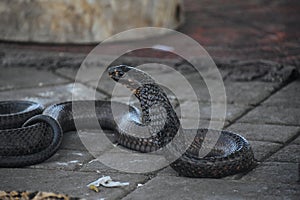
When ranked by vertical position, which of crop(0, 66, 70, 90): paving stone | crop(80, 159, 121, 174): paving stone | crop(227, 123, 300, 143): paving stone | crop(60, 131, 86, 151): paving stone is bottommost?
crop(0, 66, 70, 90): paving stone

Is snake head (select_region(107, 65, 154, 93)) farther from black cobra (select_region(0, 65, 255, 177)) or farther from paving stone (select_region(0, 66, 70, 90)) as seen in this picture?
paving stone (select_region(0, 66, 70, 90))

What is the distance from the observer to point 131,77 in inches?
158

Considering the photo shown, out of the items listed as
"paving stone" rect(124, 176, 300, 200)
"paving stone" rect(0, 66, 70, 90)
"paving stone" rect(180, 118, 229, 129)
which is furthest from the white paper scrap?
"paving stone" rect(0, 66, 70, 90)

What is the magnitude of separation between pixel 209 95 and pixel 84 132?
1324 mm

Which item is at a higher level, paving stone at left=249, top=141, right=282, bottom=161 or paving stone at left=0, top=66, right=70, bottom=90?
paving stone at left=249, top=141, right=282, bottom=161

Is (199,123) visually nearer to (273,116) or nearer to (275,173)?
(273,116)

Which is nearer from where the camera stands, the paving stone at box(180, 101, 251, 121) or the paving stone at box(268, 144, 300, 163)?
the paving stone at box(268, 144, 300, 163)

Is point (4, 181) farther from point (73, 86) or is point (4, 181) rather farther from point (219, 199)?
point (73, 86)

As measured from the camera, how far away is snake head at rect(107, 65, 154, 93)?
13.1ft

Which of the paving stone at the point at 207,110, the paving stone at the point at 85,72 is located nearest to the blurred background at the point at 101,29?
the paving stone at the point at 85,72

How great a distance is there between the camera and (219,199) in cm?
368

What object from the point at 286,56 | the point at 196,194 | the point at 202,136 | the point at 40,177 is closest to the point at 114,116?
the point at 202,136

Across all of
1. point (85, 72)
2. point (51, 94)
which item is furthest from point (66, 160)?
point (85, 72)

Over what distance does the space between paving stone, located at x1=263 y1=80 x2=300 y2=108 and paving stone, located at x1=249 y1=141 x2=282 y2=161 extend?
39.3 inches
